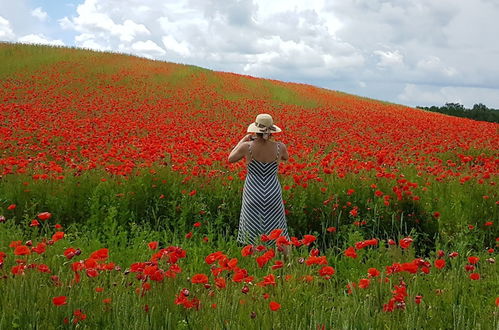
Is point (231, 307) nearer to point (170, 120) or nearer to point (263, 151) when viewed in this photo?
point (263, 151)

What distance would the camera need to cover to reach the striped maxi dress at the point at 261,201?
5.74m

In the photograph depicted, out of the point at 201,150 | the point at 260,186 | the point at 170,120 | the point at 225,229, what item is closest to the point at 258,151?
the point at 260,186

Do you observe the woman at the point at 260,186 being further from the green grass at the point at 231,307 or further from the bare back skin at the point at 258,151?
the green grass at the point at 231,307

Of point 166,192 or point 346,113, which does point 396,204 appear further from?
point 346,113

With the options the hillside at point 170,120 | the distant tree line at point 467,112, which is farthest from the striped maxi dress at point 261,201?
the distant tree line at point 467,112

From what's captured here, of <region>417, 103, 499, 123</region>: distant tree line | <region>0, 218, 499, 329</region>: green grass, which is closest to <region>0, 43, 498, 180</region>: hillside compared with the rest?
<region>0, 218, 499, 329</region>: green grass

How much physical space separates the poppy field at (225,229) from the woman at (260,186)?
1.21ft

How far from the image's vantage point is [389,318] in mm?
2896

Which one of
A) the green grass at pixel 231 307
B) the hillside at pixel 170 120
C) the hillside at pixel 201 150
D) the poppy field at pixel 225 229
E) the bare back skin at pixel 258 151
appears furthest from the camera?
the hillside at pixel 170 120

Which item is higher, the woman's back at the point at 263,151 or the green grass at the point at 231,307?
the woman's back at the point at 263,151

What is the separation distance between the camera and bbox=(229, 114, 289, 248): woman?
5691 mm

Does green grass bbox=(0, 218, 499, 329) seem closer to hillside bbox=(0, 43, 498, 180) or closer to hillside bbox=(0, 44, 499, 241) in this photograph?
hillside bbox=(0, 44, 499, 241)

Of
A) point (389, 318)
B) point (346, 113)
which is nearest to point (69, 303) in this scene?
point (389, 318)

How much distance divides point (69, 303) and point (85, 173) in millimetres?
4958
